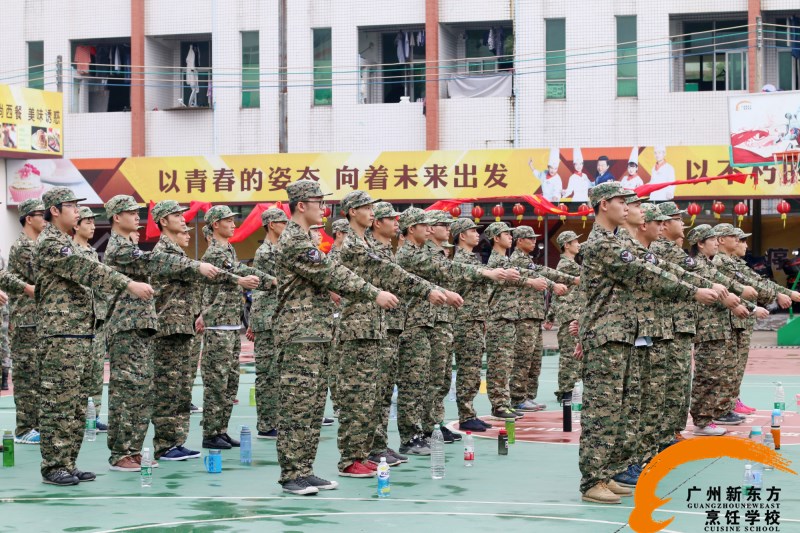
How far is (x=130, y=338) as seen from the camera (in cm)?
1073

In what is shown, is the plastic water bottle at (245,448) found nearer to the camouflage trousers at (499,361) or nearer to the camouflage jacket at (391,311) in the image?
the camouflage jacket at (391,311)

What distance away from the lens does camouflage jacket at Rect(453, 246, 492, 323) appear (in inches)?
548

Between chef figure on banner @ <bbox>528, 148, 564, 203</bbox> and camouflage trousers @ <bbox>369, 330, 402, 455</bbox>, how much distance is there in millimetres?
17753

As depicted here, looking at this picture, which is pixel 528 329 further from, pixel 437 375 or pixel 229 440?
pixel 229 440

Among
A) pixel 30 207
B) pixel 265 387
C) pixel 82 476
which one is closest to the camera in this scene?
pixel 82 476

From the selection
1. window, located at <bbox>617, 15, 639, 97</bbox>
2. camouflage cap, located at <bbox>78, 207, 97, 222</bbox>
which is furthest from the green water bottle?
window, located at <bbox>617, 15, 639, 97</bbox>

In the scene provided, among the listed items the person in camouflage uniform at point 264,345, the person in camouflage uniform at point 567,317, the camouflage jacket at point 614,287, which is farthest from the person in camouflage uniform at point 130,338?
the person in camouflage uniform at point 567,317

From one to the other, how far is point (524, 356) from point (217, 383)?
4.66 metres

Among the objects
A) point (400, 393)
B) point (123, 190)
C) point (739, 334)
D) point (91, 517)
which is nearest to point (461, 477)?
point (400, 393)

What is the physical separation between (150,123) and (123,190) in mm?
4324

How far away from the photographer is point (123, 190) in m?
30.8

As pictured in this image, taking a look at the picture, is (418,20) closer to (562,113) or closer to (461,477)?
(562,113)

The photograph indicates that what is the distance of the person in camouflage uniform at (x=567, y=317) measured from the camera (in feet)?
52.3

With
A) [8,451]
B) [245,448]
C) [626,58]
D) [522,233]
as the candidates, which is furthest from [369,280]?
[626,58]
